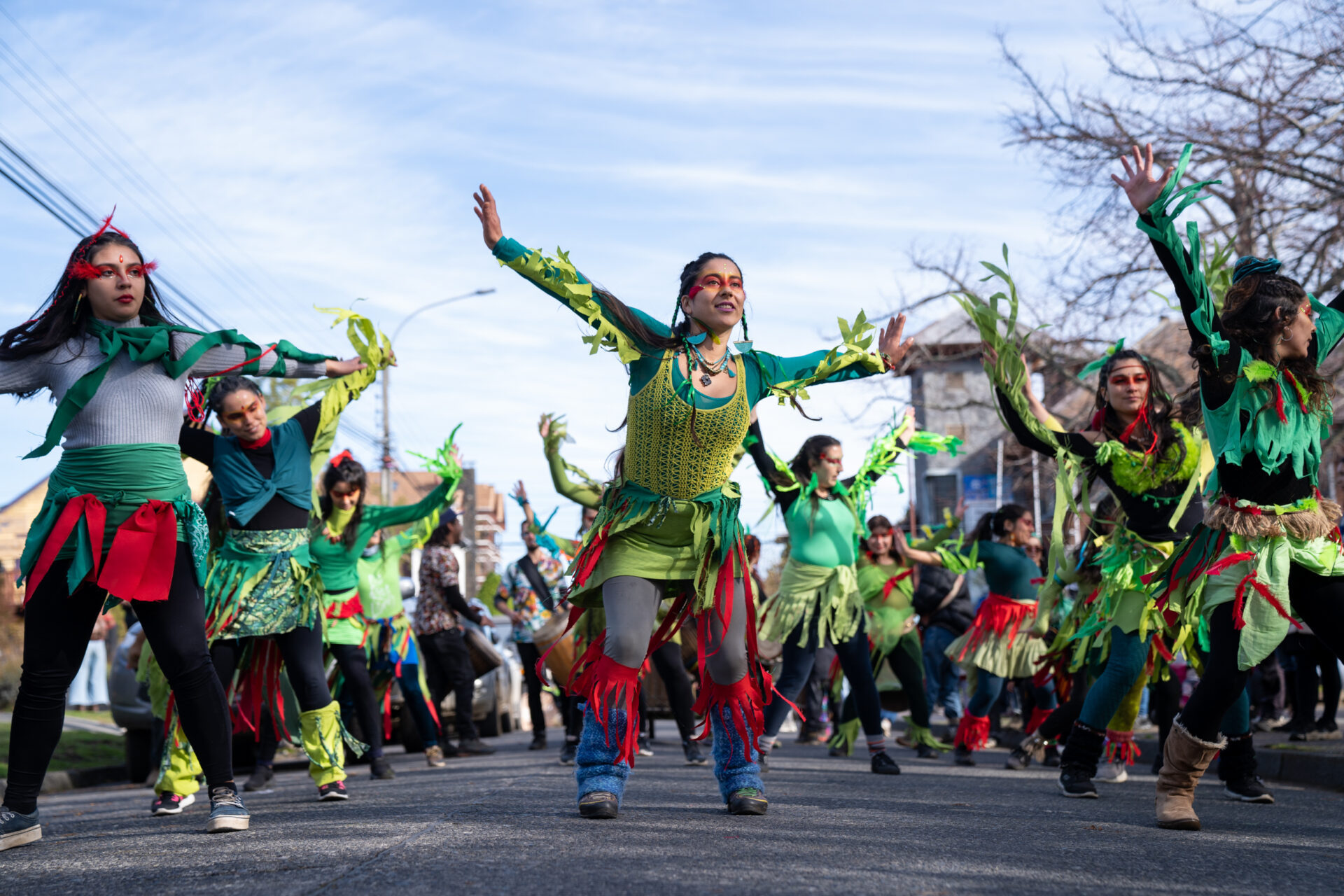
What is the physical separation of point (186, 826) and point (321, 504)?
353 cm

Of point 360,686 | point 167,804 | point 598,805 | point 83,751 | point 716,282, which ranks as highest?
point 716,282

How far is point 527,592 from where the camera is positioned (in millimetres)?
12539

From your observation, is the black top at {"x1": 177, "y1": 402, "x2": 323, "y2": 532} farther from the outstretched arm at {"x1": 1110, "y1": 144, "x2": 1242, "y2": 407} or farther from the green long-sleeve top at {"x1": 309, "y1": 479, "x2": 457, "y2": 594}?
the outstretched arm at {"x1": 1110, "y1": 144, "x2": 1242, "y2": 407}

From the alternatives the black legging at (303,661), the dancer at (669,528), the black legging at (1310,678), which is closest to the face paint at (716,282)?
the dancer at (669,528)

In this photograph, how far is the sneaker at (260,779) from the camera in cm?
751

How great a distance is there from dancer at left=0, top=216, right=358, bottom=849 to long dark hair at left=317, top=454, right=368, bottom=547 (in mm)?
3381

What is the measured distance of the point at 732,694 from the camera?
5133mm

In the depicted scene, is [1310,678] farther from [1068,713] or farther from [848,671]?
[848,671]

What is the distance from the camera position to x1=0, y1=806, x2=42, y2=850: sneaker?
14.8ft

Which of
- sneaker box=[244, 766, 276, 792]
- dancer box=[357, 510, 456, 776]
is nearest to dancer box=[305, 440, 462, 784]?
sneaker box=[244, 766, 276, 792]

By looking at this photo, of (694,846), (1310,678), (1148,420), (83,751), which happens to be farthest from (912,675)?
(83,751)

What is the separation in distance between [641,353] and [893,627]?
5.58 m

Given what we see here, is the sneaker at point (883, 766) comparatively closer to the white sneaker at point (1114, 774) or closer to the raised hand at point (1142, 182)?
the white sneaker at point (1114, 774)

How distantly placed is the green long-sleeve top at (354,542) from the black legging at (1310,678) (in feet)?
19.6
